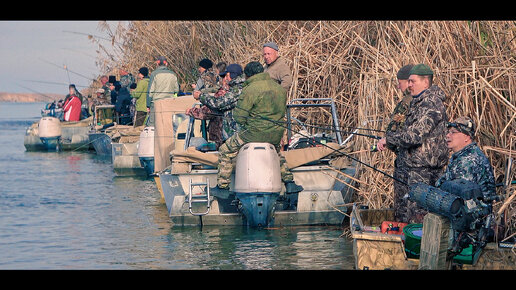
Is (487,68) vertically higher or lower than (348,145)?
higher

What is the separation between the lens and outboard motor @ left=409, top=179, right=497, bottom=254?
7.24 metres

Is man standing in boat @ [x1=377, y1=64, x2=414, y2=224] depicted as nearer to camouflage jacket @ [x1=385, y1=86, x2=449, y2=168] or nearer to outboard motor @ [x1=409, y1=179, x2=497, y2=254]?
camouflage jacket @ [x1=385, y1=86, x2=449, y2=168]

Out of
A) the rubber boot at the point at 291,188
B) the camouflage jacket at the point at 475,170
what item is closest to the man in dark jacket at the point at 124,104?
the rubber boot at the point at 291,188

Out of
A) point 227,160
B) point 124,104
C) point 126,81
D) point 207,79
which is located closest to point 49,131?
point 126,81

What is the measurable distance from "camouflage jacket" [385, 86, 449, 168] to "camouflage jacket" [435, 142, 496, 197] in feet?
3.60

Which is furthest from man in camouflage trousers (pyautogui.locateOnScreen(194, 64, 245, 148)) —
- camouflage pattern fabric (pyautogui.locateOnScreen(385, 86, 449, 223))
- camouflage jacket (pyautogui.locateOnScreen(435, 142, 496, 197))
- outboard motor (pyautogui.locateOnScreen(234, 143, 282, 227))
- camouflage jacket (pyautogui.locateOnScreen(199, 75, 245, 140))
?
camouflage jacket (pyautogui.locateOnScreen(435, 142, 496, 197))

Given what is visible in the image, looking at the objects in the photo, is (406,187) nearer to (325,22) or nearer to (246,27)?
(325,22)

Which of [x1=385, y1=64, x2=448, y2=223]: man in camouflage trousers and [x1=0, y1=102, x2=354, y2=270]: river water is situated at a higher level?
[x1=385, y1=64, x2=448, y2=223]: man in camouflage trousers

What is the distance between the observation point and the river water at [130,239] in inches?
385

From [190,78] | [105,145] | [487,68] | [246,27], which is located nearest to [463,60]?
[487,68]

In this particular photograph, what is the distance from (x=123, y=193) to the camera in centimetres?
1644

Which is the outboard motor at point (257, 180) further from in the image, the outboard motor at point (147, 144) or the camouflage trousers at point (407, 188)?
the outboard motor at point (147, 144)

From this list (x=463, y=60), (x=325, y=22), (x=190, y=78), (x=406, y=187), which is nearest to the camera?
(x=406, y=187)

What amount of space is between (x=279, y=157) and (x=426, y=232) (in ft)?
11.5
